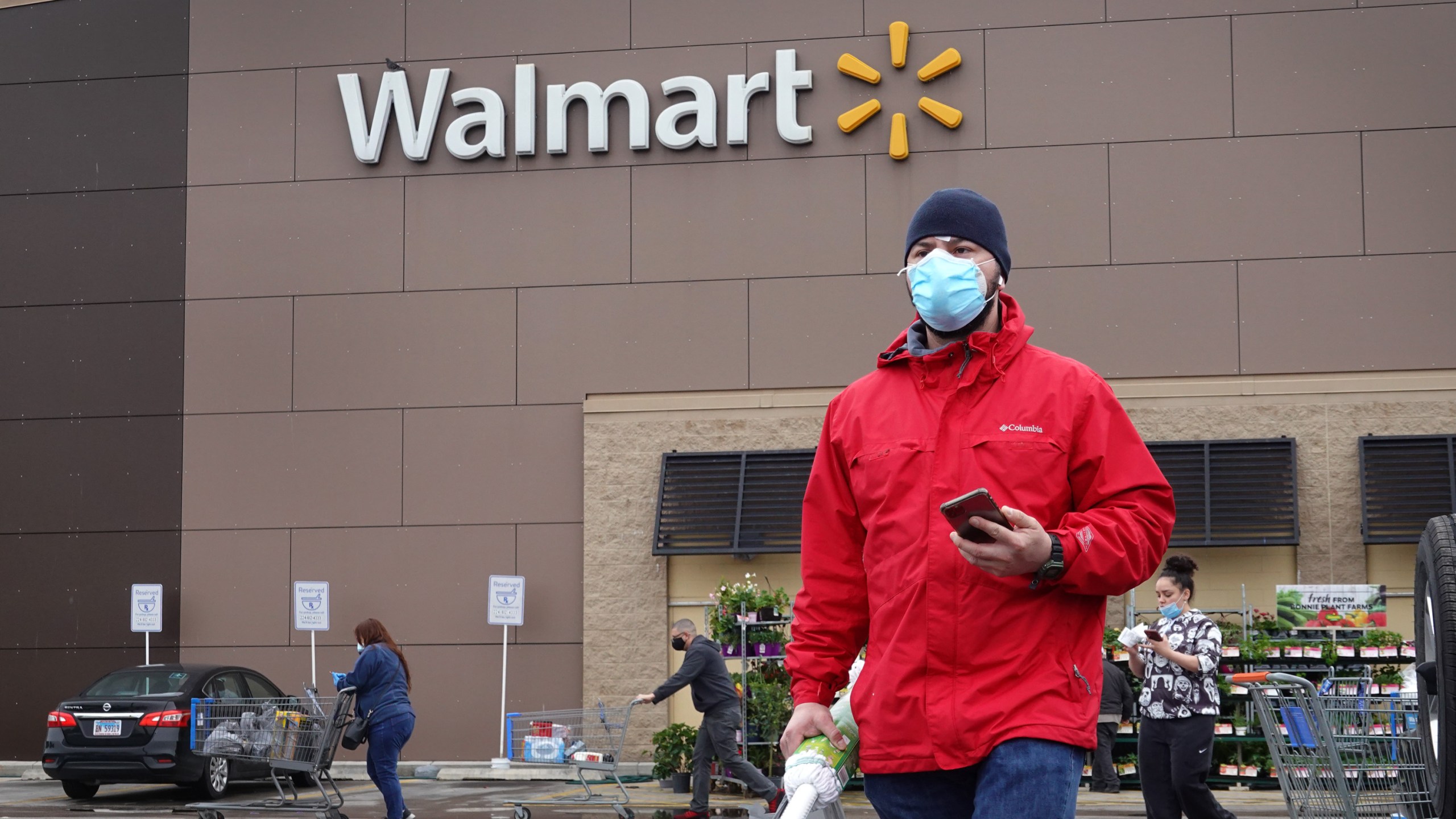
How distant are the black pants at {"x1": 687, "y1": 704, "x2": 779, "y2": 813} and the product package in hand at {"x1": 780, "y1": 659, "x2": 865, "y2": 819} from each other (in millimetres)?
10163

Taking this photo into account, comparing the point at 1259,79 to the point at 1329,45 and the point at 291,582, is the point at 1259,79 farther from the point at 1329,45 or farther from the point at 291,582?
the point at 291,582

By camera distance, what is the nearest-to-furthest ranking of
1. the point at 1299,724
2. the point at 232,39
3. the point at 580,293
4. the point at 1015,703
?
the point at 1015,703 < the point at 1299,724 < the point at 580,293 < the point at 232,39

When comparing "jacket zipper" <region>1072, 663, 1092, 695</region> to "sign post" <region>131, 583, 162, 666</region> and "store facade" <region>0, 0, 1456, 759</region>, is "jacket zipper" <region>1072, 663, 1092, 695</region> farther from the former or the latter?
"sign post" <region>131, 583, 162, 666</region>

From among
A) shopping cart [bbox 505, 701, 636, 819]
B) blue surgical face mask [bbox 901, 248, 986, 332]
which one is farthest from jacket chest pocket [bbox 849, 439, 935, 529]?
shopping cart [bbox 505, 701, 636, 819]

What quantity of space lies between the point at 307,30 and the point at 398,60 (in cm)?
143

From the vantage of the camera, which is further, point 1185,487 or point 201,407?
point 201,407

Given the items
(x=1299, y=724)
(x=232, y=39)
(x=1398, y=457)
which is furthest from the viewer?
(x=232, y=39)

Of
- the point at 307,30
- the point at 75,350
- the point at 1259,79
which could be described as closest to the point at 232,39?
the point at 307,30

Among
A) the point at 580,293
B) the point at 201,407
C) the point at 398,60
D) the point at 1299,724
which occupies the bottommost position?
the point at 1299,724

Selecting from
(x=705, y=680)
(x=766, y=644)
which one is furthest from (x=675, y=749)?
(x=705, y=680)

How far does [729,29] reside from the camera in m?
20.0

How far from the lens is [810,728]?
10.9ft

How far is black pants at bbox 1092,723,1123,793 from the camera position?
15711 millimetres

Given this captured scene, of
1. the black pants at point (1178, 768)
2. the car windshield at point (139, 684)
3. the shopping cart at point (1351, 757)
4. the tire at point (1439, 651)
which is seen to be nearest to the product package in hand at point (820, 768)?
the tire at point (1439, 651)
